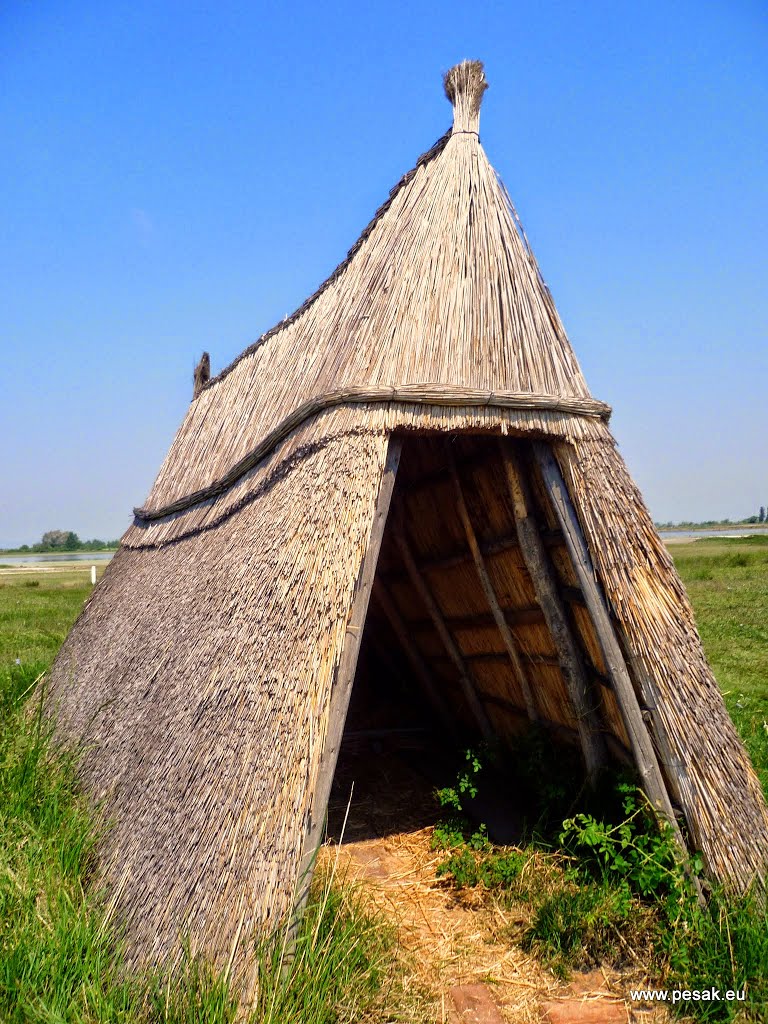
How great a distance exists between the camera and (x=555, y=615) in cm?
438

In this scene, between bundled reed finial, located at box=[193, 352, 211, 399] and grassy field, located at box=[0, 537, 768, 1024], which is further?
bundled reed finial, located at box=[193, 352, 211, 399]

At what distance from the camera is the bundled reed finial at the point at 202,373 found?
9398 millimetres

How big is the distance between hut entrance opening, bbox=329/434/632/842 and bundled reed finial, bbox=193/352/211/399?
355 cm

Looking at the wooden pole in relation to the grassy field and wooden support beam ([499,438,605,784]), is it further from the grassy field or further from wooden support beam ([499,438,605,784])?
the grassy field

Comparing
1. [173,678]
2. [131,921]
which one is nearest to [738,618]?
[173,678]

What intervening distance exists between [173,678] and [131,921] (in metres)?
1.32

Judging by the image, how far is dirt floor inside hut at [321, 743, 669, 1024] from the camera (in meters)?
3.27

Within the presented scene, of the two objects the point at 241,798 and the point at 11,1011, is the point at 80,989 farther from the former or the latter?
the point at 241,798

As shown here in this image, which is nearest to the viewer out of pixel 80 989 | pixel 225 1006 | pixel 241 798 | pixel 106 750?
pixel 225 1006

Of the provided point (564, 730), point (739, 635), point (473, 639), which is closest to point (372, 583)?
point (564, 730)


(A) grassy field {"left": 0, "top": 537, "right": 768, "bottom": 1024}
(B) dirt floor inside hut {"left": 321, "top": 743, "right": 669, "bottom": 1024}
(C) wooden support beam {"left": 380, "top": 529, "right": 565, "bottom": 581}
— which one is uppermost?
(C) wooden support beam {"left": 380, "top": 529, "right": 565, "bottom": 581}

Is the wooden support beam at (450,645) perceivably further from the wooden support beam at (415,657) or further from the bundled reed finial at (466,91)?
the bundled reed finial at (466,91)

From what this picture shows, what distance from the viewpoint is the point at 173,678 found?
4.38 m

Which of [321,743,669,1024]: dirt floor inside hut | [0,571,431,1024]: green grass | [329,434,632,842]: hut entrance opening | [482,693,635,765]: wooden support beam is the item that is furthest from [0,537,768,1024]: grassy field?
[329,434,632,842]: hut entrance opening
